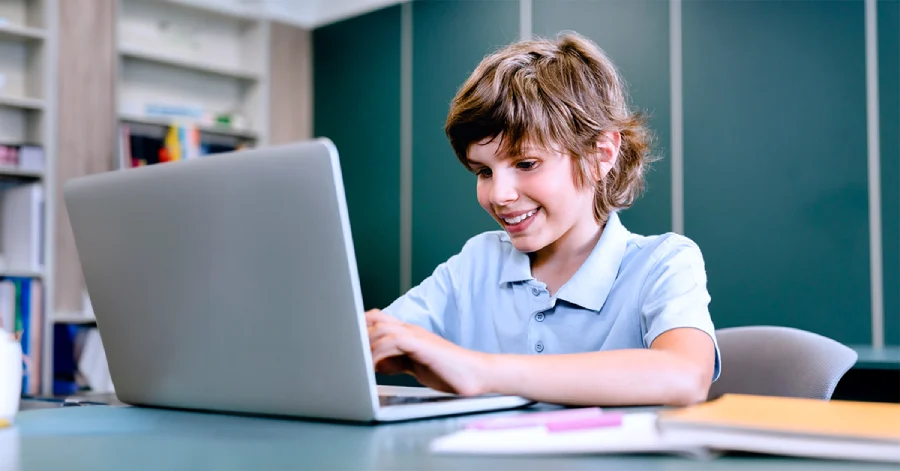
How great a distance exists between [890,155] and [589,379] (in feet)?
7.87

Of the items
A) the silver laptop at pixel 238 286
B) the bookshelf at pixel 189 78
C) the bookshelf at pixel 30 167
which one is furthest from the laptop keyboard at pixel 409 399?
the bookshelf at pixel 189 78

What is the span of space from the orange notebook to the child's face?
0.64 metres

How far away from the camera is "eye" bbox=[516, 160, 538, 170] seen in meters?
1.24

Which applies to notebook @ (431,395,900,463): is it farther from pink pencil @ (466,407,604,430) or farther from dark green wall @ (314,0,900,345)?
dark green wall @ (314,0,900,345)

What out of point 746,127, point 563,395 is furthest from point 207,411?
point 746,127

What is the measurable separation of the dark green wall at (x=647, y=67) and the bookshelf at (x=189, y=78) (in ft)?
6.01

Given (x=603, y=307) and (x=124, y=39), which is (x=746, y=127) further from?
(x=124, y=39)

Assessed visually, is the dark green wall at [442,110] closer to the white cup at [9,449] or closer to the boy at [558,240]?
the boy at [558,240]

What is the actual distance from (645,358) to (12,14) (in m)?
3.66

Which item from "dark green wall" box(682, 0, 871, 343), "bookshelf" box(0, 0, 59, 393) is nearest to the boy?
"dark green wall" box(682, 0, 871, 343)

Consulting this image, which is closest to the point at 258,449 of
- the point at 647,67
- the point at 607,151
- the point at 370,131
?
the point at 607,151

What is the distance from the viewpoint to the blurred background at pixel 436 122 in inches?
114

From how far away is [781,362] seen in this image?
130 cm

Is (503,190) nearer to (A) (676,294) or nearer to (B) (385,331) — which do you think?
(A) (676,294)
